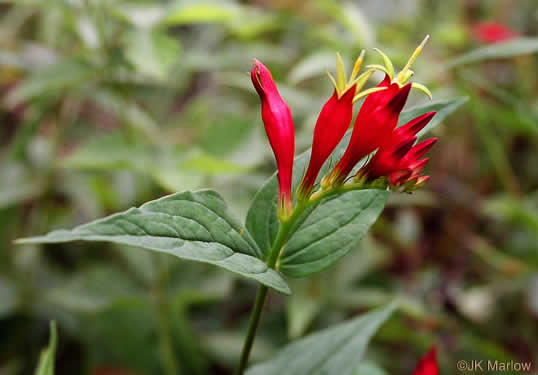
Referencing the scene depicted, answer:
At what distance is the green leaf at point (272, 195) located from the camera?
A: 0.40 metres

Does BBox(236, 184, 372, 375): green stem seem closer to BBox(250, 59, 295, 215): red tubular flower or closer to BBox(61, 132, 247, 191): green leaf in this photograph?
BBox(250, 59, 295, 215): red tubular flower

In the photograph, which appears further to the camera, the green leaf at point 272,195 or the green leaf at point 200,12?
the green leaf at point 200,12

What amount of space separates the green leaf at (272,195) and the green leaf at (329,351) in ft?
0.45

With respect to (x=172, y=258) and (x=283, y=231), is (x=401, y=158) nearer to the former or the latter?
(x=283, y=231)

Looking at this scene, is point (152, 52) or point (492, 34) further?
point (492, 34)

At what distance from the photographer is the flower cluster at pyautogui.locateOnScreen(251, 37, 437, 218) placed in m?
0.35

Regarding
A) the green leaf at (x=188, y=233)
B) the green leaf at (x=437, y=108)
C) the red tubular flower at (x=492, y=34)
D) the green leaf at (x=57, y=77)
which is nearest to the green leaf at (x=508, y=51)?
the green leaf at (x=437, y=108)

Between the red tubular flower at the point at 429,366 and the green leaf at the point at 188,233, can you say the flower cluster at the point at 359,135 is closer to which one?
the green leaf at the point at 188,233

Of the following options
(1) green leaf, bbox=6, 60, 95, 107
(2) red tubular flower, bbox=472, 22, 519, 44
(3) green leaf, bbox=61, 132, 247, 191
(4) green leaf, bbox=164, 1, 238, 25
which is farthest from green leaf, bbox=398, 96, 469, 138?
(2) red tubular flower, bbox=472, 22, 519, 44

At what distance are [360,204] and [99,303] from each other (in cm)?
62

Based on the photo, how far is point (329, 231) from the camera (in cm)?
40

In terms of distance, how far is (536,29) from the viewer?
154 centimetres

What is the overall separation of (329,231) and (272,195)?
58 mm

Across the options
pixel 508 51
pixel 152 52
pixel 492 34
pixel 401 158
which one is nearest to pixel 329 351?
pixel 401 158
